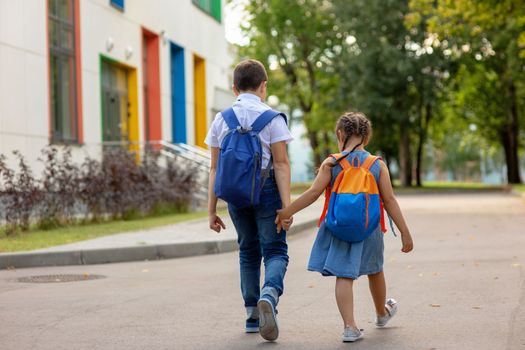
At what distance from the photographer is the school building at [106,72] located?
2267cm

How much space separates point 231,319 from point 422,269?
3.81m

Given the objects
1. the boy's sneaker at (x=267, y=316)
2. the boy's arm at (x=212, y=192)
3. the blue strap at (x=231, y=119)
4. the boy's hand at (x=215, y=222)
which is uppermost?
the blue strap at (x=231, y=119)

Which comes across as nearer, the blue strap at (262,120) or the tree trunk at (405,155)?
the blue strap at (262,120)

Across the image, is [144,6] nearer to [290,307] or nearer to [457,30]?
[457,30]

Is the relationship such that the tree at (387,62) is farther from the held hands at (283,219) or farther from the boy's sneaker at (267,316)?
the boy's sneaker at (267,316)

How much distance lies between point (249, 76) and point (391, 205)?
4.02 ft

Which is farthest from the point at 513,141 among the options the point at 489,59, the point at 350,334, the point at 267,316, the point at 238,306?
the point at 267,316

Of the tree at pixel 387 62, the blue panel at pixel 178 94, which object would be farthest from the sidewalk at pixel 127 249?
the tree at pixel 387 62

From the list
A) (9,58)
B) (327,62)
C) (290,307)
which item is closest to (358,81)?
(327,62)

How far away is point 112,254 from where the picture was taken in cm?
1328

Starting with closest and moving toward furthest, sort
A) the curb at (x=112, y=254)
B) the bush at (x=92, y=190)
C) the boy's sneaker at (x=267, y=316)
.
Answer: the boy's sneaker at (x=267, y=316), the curb at (x=112, y=254), the bush at (x=92, y=190)

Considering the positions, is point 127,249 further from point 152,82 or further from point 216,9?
point 216,9

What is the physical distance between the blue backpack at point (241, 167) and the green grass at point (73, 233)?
7416 mm

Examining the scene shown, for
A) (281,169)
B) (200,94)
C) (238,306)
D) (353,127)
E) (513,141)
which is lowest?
(238,306)
